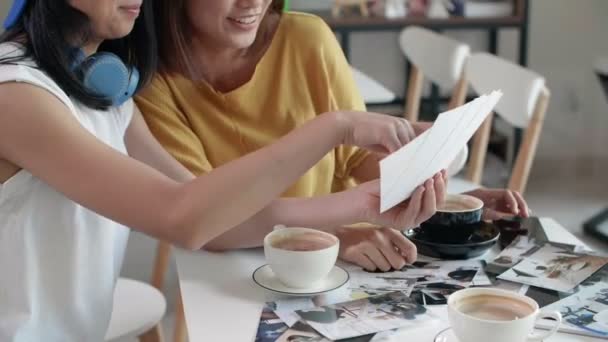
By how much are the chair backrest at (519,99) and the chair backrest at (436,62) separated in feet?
0.68

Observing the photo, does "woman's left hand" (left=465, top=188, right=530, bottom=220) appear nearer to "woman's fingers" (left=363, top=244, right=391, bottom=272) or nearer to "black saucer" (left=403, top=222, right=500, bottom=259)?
"black saucer" (left=403, top=222, right=500, bottom=259)

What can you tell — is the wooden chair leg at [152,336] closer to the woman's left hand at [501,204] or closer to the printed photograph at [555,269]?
the woman's left hand at [501,204]

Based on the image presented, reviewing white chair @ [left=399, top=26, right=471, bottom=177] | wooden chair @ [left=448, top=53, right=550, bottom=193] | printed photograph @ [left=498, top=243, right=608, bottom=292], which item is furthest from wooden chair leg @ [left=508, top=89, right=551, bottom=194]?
printed photograph @ [left=498, top=243, right=608, bottom=292]

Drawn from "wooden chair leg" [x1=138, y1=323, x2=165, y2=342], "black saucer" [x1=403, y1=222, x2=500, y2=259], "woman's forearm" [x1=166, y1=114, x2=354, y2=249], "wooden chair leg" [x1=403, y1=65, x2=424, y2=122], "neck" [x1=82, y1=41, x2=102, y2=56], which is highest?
"neck" [x1=82, y1=41, x2=102, y2=56]

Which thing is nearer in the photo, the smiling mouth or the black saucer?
the black saucer

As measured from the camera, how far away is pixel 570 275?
1086mm

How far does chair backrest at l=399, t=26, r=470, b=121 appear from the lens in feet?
7.79

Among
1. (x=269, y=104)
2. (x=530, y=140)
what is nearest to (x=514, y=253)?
(x=269, y=104)

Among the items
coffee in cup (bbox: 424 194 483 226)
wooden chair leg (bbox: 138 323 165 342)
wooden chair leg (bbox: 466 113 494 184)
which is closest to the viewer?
coffee in cup (bbox: 424 194 483 226)

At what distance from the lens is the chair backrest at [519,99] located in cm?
187

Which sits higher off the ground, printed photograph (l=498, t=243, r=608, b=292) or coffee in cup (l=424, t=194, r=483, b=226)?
coffee in cup (l=424, t=194, r=483, b=226)

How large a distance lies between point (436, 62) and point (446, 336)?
5.50ft

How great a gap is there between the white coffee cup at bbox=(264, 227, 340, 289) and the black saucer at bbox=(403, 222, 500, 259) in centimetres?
17

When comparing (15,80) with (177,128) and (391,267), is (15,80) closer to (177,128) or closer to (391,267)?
(177,128)
